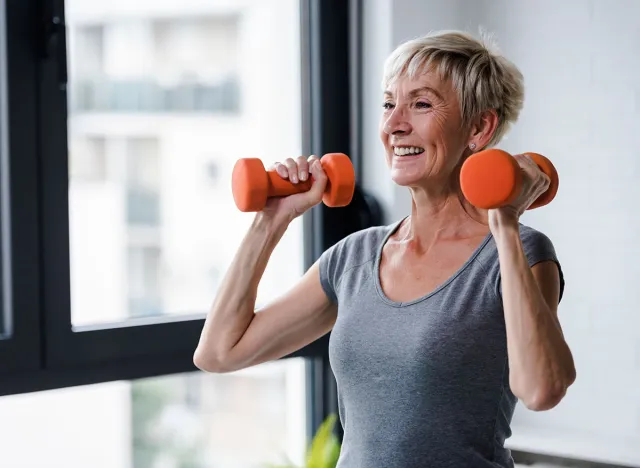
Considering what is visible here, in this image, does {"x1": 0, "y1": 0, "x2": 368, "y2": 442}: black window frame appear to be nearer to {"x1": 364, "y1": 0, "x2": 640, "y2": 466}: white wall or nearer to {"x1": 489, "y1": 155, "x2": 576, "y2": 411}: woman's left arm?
{"x1": 364, "y1": 0, "x2": 640, "y2": 466}: white wall

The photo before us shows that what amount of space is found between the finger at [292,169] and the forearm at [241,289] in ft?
0.33

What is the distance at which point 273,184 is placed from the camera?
157 centimetres

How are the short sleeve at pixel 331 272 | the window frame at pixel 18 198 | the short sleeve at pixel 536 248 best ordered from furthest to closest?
the window frame at pixel 18 198
the short sleeve at pixel 331 272
the short sleeve at pixel 536 248

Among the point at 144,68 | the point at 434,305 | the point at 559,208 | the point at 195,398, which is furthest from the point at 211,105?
the point at 434,305

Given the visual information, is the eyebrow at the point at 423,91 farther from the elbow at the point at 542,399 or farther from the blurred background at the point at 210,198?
the blurred background at the point at 210,198

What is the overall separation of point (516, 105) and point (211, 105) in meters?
1.10

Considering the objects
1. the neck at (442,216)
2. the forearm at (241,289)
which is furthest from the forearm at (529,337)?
the forearm at (241,289)

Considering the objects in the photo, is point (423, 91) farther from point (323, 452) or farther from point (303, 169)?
point (323, 452)

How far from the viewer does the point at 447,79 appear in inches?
59.9

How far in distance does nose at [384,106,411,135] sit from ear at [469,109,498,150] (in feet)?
0.38

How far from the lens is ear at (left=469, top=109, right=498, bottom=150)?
1.55 m

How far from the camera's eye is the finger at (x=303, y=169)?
1.59 metres

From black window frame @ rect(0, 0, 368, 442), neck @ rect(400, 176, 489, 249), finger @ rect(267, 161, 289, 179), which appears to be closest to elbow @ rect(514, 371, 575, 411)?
neck @ rect(400, 176, 489, 249)

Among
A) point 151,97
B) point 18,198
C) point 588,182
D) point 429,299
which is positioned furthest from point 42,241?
point 588,182
